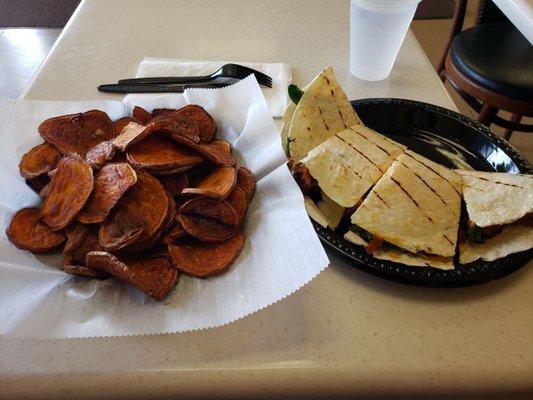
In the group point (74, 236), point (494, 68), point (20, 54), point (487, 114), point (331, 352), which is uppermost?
point (74, 236)

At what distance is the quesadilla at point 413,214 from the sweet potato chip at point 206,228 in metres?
0.22

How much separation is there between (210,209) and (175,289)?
132 millimetres

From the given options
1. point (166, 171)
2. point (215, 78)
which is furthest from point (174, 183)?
point (215, 78)

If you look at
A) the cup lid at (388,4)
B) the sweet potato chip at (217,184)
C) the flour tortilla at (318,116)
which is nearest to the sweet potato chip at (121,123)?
the sweet potato chip at (217,184)

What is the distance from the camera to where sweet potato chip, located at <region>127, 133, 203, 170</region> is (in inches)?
26.0

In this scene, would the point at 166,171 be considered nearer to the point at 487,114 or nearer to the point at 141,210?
the point at 141,210

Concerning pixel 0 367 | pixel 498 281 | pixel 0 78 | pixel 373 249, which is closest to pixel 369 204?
pixel 373 249

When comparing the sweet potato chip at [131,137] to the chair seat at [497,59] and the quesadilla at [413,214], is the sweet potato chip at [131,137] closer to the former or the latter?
the quesadilla at [413,214]

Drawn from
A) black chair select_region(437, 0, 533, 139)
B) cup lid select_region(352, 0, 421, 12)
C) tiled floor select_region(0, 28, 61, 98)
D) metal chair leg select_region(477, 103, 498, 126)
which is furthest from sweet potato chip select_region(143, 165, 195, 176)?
tiled floor select_region(0, 28, 61, 98)

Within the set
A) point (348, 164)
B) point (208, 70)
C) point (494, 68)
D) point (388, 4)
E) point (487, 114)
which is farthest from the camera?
point (487, 114)

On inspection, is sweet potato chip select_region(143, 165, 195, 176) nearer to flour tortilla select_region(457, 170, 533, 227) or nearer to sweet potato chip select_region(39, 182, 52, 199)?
sweet potato chip select_region(39, 182, 52, 199)

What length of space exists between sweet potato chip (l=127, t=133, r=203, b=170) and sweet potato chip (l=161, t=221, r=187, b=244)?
0.33 ft

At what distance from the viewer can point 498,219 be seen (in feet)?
2.23

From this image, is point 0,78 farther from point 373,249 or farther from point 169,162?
point 373,249
